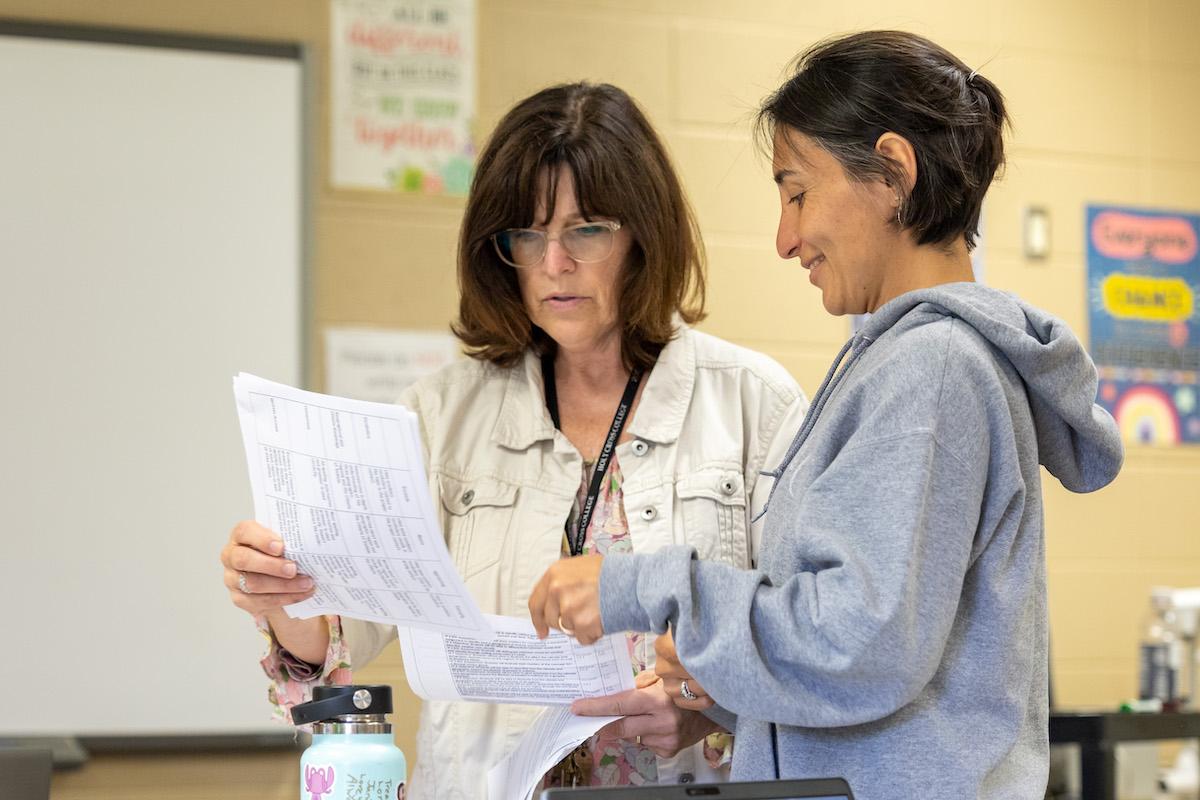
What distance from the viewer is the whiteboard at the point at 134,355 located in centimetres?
257

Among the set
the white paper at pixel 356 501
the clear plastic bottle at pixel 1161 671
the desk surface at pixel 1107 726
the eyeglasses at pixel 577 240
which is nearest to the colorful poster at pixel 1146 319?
the clear plastic bottle at pixel 1161 671

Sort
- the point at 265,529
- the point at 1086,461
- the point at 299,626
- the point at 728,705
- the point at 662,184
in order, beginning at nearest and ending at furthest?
the point at 728,705 → the point at 1086,461 → the point at 265,529 → the point at 299,626 → the point at 662,184

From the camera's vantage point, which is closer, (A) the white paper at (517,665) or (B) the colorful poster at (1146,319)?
(A) the white paper at (517,665)

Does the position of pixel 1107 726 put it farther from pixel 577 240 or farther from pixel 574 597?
pixel 574 597

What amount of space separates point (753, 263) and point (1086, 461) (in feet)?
6.50

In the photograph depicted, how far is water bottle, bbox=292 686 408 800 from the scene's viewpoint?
110cm

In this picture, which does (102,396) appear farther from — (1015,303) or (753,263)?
(1015,303)

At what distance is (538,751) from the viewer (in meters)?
1.44

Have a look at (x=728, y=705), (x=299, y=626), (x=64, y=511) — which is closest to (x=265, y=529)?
(x=299, y=626)

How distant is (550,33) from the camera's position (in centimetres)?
297

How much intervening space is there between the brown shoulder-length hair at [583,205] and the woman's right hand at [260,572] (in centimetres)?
47

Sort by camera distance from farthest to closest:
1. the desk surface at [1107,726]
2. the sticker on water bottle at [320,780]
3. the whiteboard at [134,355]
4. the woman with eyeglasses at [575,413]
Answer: the whiteboard at [134,355] < the desk surface at [1107,726] < the woman with eyeglasses at [575,413] < the sticker on water bottle at [320,780]

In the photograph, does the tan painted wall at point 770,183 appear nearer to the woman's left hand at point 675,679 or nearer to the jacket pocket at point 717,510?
the jacket pocket at point 717,510

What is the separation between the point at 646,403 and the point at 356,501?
0.53 meters
